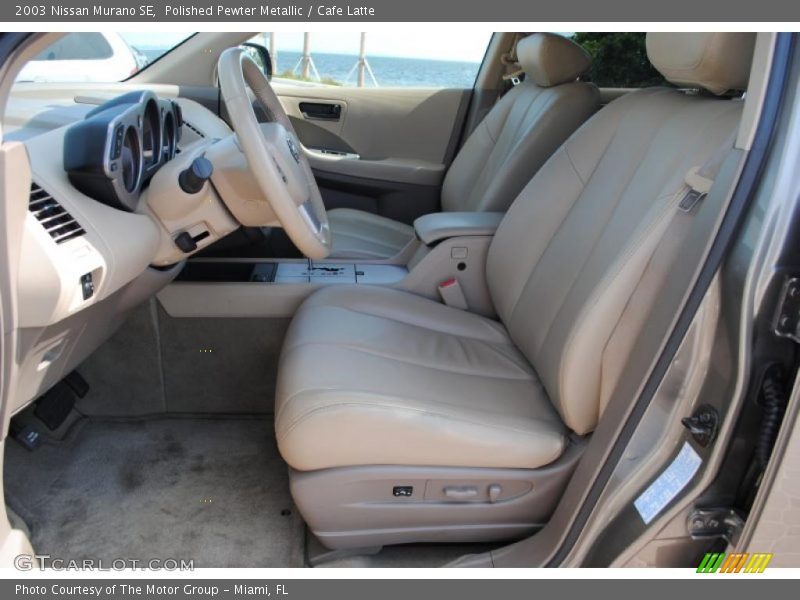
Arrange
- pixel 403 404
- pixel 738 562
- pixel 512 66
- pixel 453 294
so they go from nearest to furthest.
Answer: pixel 738 562 < pixel 403 404 < pixel 453 294 < pixel 512 66

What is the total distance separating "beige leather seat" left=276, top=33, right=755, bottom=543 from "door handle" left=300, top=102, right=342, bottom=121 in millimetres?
1625

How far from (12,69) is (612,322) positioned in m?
1.09

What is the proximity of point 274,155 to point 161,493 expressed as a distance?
3.09 ft

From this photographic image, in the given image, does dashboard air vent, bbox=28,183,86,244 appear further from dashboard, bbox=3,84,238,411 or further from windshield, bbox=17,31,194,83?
windshield, bbox=17,31,194,83

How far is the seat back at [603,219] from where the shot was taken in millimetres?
1276

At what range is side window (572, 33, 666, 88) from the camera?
1977 mm

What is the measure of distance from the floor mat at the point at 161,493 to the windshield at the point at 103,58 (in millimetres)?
1076

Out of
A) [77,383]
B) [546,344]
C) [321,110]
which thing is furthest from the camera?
[321,110]

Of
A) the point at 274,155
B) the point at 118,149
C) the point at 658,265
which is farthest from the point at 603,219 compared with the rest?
the point at 118,149

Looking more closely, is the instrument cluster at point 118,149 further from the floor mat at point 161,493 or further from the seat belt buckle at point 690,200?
the seat belt buckle at point 690,200

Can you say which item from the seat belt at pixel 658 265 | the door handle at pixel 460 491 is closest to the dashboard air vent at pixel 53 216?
the door handle at pixel 460 491

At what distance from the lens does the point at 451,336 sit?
175cm

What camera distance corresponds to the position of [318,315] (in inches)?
68.4

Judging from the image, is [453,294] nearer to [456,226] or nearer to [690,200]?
[456,226]
